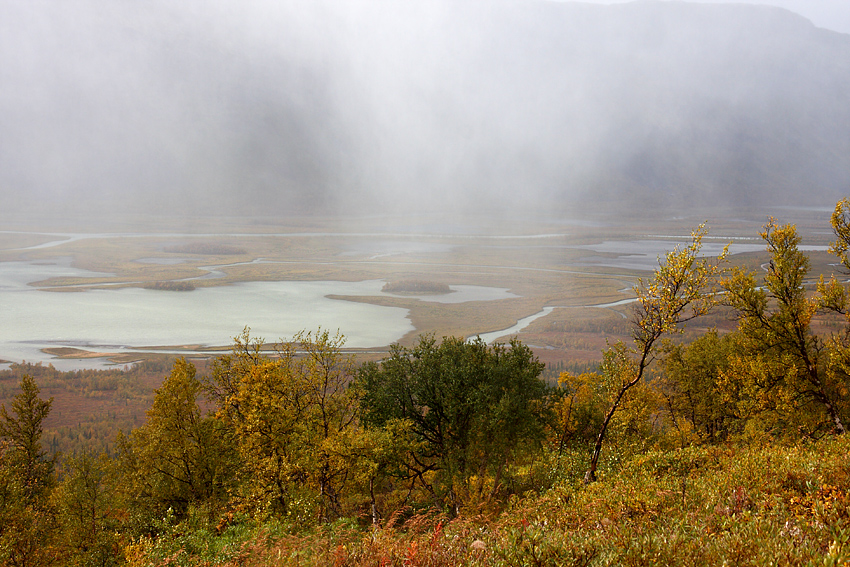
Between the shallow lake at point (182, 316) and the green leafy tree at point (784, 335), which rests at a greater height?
the green leafy tree at point (784, 335)

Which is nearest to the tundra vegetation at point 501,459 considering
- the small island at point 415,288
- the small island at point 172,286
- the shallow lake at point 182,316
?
the shallow lake at point 182,316

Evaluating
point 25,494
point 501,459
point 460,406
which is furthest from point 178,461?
point 501,459

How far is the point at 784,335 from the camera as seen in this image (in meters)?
20.7

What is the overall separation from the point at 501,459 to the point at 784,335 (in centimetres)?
1414

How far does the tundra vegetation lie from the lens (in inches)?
357

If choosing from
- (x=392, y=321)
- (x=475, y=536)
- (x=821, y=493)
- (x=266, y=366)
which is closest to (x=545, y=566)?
(x=475, y=536)

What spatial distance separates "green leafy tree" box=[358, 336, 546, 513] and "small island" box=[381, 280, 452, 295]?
156 metres

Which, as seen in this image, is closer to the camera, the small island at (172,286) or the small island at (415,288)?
the small island at (415,288)

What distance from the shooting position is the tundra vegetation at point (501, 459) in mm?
9078

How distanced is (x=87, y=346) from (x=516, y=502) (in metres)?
132

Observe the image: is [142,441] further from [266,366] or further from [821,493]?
[821,493]

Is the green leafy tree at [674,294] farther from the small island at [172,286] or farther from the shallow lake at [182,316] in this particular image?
the small island at [172,286]

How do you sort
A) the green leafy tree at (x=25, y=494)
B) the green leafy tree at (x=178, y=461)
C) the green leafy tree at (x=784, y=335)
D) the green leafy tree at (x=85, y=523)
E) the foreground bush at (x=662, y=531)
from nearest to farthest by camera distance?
the foreground bush at (x=662, y=531) < the green leafy tree at (x=784, y=335) < the green leafy tree at (x=25, y=494) < the green leafy tree at (x=85, y=523) < the green leafy tree at (x=178, y=461)

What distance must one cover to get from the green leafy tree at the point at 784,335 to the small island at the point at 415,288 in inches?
6429
